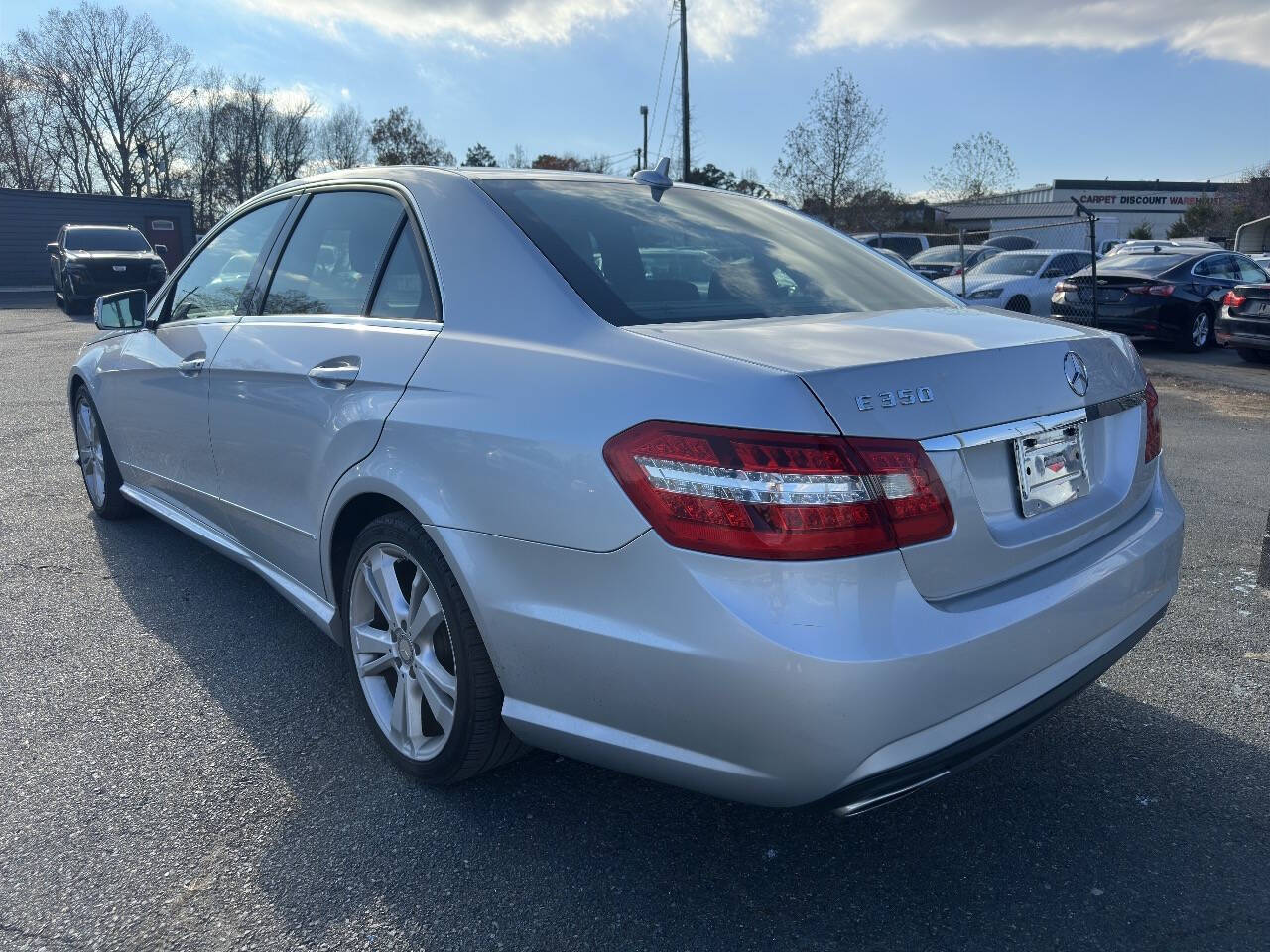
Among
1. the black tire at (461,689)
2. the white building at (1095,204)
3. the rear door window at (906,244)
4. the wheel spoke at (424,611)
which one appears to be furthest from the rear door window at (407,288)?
the white building at (1095,204)

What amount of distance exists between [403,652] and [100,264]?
22398 millimetres

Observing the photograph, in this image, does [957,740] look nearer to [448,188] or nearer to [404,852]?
[404,852]

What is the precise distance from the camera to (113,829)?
8.28 ft

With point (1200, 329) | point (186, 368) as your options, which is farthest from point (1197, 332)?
point (186, 368)

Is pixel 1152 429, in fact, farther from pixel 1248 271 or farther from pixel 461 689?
pixel 1248 271

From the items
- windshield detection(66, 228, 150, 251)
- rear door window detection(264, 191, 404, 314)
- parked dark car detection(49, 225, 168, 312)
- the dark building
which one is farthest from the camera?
the dark building

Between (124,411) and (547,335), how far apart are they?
309 cm

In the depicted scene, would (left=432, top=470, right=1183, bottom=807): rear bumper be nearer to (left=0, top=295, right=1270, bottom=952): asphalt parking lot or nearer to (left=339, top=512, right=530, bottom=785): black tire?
(left=339, top=512, right=530, bottom=785): black tire

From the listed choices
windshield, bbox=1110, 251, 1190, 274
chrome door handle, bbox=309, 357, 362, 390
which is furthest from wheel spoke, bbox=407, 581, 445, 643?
windshield, bbox=1110, 251, 1190, 274

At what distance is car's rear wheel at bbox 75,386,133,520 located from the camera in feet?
16.3

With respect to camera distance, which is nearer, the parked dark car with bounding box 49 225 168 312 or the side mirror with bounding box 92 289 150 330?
the side mirror with bounding box 92 289 150 330

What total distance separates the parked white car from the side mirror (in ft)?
39.1

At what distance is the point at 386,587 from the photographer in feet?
8.82

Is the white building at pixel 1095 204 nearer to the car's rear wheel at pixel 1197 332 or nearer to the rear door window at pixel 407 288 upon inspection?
the car's rear wheel at pixel 1197 332
